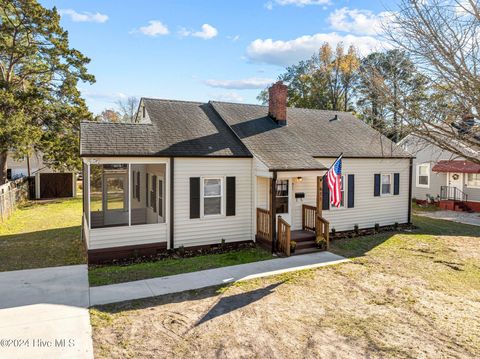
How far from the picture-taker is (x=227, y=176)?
11.2 meters

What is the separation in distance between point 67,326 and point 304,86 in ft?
118

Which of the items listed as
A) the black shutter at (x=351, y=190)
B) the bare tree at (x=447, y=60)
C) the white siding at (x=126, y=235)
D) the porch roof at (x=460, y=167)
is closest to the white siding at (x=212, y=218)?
the white siding at (x=126, y=235)

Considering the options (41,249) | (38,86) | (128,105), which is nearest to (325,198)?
(41,249)

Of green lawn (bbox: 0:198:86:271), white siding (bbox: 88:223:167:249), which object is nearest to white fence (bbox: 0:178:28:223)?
green lawn (bbox: 0:198:86:271)

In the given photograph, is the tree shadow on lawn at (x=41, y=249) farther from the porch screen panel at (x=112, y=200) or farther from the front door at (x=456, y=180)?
the front door at (x=456, y=180)

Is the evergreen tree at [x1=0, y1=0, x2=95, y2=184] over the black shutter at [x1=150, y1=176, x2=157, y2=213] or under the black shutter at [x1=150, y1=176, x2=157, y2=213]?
over

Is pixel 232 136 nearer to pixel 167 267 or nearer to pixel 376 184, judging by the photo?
pixel 167 267

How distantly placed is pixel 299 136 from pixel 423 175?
50.1 feet

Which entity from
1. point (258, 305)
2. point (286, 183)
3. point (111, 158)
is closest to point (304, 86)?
point (286, 183)

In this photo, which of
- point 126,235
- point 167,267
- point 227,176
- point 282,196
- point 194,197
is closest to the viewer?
point 167,267

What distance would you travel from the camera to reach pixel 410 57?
6762mm

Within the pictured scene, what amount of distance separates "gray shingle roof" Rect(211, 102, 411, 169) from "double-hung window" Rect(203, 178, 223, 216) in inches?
68.8

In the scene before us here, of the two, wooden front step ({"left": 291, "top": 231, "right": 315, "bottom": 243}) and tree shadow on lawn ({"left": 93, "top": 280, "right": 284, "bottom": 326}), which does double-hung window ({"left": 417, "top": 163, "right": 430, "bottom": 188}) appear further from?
tree shadow on lawn ({"left": 93, "top": 280, "right": 284, "bottom": 326})

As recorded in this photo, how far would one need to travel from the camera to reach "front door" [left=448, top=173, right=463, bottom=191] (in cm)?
2137
